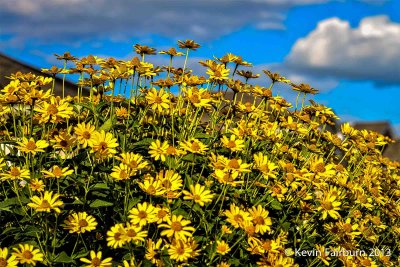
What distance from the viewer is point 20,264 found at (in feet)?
11.4

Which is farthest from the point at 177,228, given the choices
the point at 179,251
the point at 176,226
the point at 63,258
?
the point at 63,258

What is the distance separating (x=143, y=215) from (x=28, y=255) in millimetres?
642

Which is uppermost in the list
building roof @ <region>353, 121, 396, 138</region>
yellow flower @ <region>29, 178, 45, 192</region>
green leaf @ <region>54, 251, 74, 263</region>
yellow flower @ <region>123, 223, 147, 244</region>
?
yellow flower @ <region>29, 178, 45, 192</region>

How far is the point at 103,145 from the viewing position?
339cm

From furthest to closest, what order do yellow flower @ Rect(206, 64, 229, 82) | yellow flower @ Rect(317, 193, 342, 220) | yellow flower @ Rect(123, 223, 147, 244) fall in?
yellow flower @ Rect(206, 64, 229, 82) < yellow flower @ Rect(317, 193, 342, 220) < yellow flower @ Rect(123, 223, 147, 244)

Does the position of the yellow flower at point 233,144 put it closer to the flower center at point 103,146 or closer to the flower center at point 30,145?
the flower center at point 103,146

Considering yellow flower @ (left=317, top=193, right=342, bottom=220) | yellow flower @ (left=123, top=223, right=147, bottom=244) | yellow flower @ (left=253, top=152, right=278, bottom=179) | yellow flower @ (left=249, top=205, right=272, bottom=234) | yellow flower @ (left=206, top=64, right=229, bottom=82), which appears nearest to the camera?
yellow flower @ (left=123, top=223, right=147, bottom=244)

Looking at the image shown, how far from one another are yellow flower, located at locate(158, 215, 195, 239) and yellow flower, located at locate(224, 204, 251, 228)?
0.81 feet

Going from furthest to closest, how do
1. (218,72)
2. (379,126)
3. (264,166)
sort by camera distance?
(379,126) → (218,72) → (264,166)

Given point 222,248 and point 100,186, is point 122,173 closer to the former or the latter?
point 100,186

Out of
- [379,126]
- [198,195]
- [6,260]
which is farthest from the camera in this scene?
[379,126]

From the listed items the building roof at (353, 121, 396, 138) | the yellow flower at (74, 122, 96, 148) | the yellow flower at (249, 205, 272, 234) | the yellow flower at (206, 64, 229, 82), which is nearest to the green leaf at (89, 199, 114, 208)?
the yellow flower at (74, 122, 96, 148)

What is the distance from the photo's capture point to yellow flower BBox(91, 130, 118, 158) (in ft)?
11.1

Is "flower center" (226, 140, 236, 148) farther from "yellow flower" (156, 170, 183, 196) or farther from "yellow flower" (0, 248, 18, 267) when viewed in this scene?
"yellow flower" (0, 248, 18, 267)
